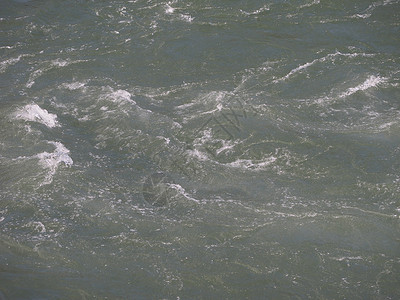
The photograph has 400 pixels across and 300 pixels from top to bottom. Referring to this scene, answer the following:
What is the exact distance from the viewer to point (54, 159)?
470 inches

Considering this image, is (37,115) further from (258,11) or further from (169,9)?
(258,11)

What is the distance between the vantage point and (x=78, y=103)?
45.3ft

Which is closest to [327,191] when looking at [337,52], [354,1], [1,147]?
[337,52]

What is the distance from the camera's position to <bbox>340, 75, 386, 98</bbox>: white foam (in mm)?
13695

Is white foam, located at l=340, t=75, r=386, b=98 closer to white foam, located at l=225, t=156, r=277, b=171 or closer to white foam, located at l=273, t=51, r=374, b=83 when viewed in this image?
white foam, located at l=273, t=51, r=374, b=83

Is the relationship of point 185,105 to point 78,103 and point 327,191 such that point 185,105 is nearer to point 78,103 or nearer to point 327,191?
point 78,103

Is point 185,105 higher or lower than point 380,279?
higher

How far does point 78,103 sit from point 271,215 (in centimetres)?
616

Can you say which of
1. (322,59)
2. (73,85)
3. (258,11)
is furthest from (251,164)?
(258,11)

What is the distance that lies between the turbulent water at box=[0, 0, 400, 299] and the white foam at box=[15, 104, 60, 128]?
44 millimetres

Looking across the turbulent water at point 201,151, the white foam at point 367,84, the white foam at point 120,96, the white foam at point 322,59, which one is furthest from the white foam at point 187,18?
the white foam at point 367,84

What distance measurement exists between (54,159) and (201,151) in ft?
10.8

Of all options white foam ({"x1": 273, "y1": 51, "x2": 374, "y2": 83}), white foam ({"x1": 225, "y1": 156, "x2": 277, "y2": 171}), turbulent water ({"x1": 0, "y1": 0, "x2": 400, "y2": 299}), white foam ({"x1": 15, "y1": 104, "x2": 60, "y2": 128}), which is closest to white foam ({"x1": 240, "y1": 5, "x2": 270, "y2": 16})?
turbulent water ({"x1": 0, "y1": 0, "x2": 400, "y2": 299})

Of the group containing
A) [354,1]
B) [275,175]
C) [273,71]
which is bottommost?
[275,175]
